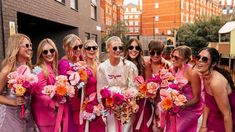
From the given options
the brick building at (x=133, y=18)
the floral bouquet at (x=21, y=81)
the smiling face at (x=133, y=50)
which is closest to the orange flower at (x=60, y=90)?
the floral bouquet at (x=21, y=81)

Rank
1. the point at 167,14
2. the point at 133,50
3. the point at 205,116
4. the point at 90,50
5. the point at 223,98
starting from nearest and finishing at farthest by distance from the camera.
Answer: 1. the point at 223,98
2. the point at 205,116
3. the point at 133,50
4. the point at 90,50
5. the point at 167,14

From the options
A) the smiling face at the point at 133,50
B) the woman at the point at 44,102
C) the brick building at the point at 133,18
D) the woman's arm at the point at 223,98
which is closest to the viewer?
the woman's arm at the point at 223,98

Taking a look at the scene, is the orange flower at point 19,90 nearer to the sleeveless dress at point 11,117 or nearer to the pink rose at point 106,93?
the sleeveless dress at point 11,117

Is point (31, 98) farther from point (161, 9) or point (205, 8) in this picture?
point (205, 8)

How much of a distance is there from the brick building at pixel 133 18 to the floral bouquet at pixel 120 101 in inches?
3995

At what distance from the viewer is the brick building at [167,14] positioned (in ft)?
268

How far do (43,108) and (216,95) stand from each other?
2.22 meters

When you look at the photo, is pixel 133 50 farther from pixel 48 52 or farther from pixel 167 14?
pixel 167 14

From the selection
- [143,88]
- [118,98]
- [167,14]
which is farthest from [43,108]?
[167,14]

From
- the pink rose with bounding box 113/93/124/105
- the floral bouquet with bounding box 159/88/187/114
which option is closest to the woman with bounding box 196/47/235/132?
the floral bouquet with bounding box 159/88/187/114

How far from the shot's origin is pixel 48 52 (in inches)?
164

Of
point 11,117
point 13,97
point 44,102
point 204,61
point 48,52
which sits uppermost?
point 48,52

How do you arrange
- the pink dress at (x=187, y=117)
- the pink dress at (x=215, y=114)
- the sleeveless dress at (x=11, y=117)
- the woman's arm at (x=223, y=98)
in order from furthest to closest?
the pink dress at (x=187, y=117) → the sleeveless dress at (x=11, y=117) → the pink dress at (x=215, y=114) → the woman's arm at (x=223, y=98)

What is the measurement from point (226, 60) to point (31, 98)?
18.0 meters
